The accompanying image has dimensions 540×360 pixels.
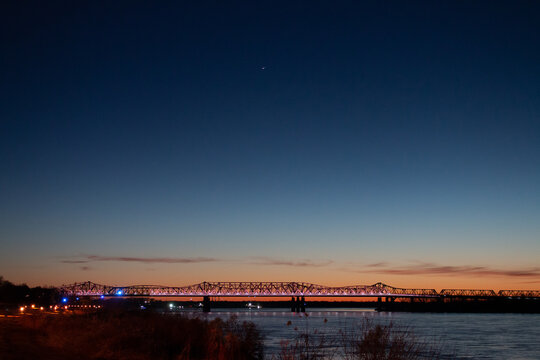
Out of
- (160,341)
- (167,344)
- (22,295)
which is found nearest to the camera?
(160,341)

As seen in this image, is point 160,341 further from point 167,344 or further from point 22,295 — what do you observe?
point 22,295

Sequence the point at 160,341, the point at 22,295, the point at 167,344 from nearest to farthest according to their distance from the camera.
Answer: the point at 160,341
the point at 167,344
the point at 22,295

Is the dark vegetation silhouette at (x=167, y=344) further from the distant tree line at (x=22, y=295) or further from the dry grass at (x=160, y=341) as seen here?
the distant tree line at (x=22, y=295)

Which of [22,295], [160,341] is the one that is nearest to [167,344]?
[160,341]

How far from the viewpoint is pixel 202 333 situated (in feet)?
96.1

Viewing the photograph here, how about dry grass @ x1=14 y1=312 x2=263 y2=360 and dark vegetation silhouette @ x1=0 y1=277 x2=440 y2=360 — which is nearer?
dark vegetation silhouette @ x1=0 y1=277 x2=440 y2=360

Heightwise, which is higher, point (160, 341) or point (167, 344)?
point (160, 341)

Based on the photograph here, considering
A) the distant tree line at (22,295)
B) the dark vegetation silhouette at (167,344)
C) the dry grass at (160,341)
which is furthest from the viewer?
the distant tree line at (22,295)

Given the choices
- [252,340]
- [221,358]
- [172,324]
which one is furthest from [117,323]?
[221,358]

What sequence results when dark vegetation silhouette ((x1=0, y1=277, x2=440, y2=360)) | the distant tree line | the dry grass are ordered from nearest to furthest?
dark vegetation silhouette ((x1=0, y1=277, x2=440, y2=360)), the dry grass, the distant tree line

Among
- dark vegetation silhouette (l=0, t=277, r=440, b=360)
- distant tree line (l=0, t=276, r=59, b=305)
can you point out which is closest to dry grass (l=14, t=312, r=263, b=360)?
dark vegetation silhouette (l=0, t=277, r=440, b=360)

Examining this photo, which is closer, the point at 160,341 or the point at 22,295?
the point at 160,341

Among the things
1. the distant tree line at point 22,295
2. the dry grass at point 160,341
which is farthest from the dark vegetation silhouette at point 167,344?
the distant tree line at point 22,295

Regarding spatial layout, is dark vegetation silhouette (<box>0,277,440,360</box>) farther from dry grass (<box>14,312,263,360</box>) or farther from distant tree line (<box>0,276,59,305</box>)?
distant tree line (<box>0,276,59,305</box>)
